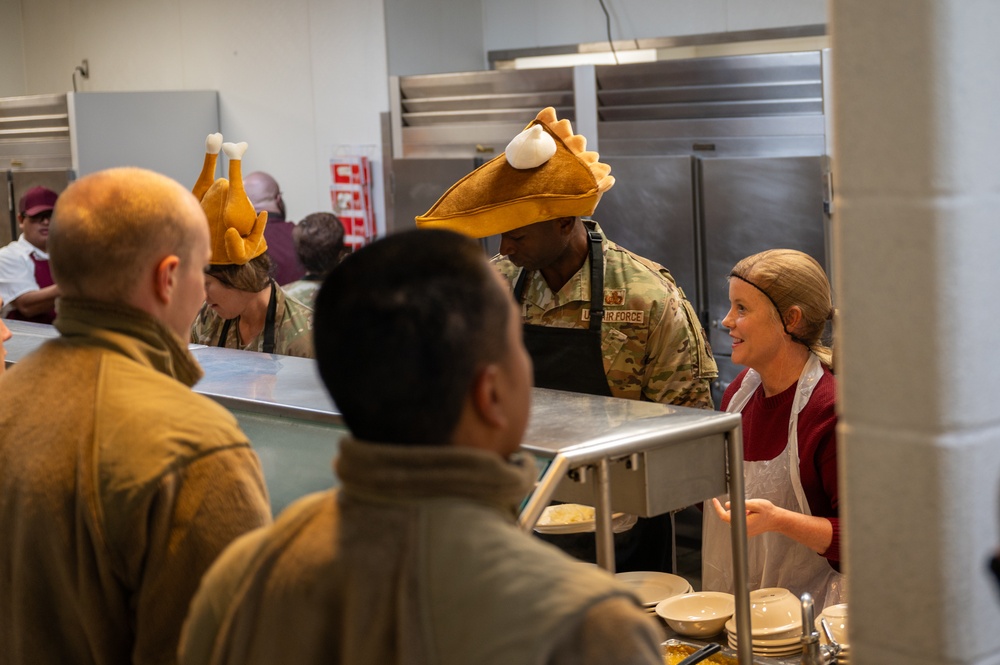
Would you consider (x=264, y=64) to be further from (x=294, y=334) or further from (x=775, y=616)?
(x=775, y=616)

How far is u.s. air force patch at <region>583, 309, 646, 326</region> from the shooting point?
122 inches

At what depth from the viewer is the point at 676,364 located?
307 cm

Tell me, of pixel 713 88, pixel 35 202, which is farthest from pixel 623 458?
pixel 35 202

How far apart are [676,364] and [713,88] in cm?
208

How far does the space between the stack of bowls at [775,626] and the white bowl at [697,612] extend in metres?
0.03

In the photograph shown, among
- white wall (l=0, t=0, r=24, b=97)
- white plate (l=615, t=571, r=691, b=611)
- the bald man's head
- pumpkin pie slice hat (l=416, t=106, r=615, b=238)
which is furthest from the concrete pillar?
white wall (l=0, t=0, r=24, b=97)

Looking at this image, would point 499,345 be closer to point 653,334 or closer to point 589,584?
point 589,584

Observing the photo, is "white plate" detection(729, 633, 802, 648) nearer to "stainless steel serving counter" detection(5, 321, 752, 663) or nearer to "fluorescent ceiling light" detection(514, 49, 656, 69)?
"stainless steel serving counter" detection(5, 321, 752, 663)

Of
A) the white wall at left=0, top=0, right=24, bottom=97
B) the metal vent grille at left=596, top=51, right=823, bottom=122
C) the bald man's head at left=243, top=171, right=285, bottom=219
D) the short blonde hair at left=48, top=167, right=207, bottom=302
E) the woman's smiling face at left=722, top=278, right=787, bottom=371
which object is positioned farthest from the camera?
the white wall at left=0, top=0, right=24, bottom=97

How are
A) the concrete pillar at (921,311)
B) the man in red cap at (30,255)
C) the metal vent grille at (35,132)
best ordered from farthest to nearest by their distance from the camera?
the metal vent grille at (35,132), the man in red cap at (30,255), the concrete pillar at (921,311)

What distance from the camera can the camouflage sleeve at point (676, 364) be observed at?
3.05 metres

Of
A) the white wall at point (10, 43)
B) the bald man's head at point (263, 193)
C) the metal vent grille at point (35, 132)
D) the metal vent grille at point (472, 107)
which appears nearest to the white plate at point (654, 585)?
the metal vent grille at point (472, 107)

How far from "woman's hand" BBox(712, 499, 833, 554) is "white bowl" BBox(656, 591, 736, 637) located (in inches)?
11.7

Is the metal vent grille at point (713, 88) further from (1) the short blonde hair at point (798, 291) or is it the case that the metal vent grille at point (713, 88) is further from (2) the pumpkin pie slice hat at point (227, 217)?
(2) the pumpkin pie slice hat at point (227, 217)
